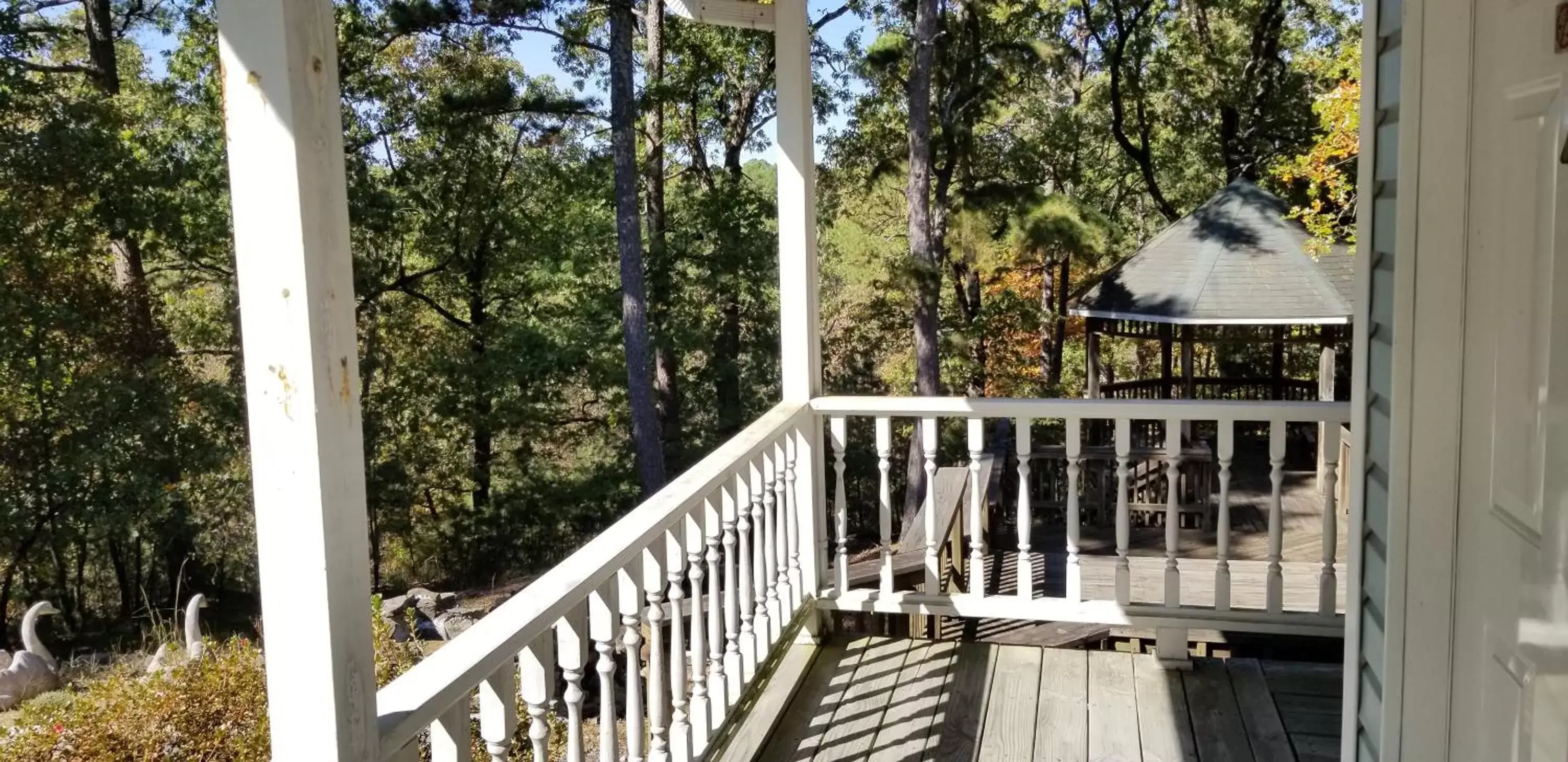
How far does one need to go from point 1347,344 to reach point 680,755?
40.4 ft

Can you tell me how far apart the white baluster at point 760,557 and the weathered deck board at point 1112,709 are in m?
0.93

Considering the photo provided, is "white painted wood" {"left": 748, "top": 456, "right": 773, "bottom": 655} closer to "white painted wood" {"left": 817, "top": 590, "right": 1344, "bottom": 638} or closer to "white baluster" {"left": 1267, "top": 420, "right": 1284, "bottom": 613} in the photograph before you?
"white painted wood" {"left": 817, "top": 590, "right": 1344, "bottom": 638}

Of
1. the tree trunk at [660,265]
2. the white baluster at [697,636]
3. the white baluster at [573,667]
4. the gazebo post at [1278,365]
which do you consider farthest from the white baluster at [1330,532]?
the tree trunk at [660,265]

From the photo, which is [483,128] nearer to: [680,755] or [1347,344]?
[1347,344]

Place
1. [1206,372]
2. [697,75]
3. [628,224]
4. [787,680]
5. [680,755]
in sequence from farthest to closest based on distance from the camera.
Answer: [1206,372]
[697,75]
[628,224]
[787,680]
[680,755]

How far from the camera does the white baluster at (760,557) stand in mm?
2965

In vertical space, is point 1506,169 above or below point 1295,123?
below

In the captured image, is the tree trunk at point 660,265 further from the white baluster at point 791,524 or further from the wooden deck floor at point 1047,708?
the wooden deck floor at point 1047,708

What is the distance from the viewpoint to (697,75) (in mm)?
15617

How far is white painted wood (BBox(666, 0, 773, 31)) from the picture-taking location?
10.4 feet

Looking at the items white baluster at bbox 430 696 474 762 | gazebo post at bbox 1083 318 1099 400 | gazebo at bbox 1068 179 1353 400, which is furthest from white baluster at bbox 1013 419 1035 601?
gazebo post at bbox 1083 318 1099 400

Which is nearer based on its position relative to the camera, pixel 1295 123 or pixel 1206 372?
pixel 1295 123

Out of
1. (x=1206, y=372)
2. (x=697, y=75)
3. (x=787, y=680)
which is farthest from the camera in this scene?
(x=1206, y=372)

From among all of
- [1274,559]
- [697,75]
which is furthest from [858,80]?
[1274,559]
